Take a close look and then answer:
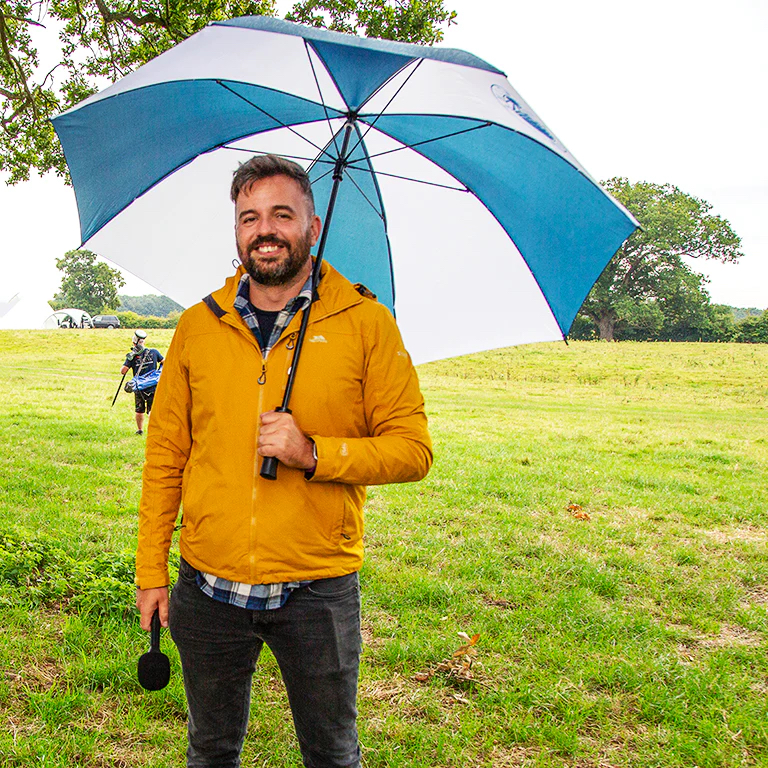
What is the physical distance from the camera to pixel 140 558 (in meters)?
2.41

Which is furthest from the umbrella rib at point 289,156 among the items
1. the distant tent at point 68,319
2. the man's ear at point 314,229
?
the distant tent at point 68,319

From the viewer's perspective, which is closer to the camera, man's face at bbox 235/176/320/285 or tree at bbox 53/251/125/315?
man's face at bbox 235/176/320/285

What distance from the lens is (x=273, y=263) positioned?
230 centimetres

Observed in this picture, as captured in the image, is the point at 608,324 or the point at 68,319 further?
the point at 68,319

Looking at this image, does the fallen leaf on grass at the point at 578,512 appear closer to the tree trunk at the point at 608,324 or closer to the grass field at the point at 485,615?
the grass field at the point at 485,615

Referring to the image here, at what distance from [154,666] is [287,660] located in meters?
0.63

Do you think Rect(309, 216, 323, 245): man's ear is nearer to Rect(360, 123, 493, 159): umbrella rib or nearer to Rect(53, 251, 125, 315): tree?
Rect(360, 123, 493, 159): umbrella rib

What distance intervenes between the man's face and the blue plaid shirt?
96mm

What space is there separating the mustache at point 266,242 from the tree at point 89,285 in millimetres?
89994

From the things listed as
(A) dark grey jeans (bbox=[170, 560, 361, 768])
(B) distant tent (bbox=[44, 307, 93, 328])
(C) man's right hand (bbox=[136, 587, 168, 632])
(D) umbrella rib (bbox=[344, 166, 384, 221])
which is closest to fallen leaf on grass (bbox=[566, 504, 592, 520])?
(D) umbrella rib (bbox=[344, 166, 384, 221])

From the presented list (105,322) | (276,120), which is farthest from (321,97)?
(105,322)

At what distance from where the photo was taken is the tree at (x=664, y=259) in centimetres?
5400

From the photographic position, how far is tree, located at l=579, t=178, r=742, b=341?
54000 mm

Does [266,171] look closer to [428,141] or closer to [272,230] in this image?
[272,230]
